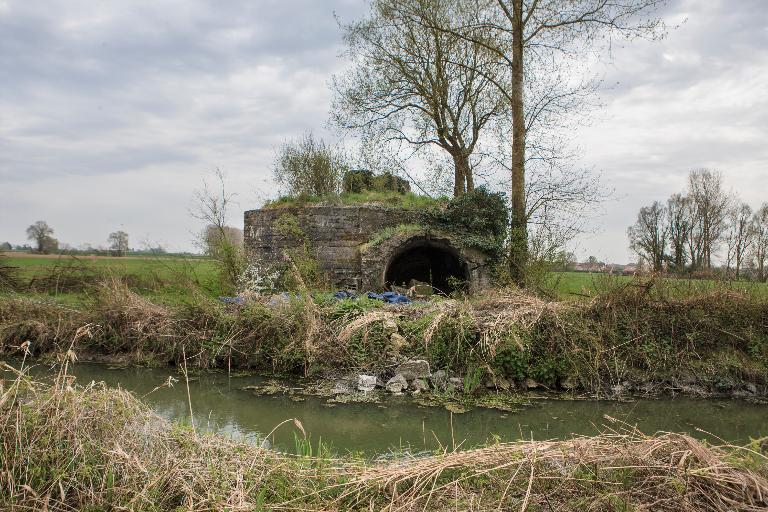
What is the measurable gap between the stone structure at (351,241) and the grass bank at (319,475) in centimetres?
1128

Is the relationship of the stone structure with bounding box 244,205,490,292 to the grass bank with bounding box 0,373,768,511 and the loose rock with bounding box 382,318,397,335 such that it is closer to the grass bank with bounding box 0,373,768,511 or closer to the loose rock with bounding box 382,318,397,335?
the loose rock with bounding box 382,318,397,335

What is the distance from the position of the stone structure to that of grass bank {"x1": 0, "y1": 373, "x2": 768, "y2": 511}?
11.3m

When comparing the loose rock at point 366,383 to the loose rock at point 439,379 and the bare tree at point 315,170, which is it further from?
the bare tree at point 315,170

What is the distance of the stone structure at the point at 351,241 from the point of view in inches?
589

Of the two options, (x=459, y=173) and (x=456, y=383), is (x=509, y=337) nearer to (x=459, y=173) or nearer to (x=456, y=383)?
(x=456, y=383)

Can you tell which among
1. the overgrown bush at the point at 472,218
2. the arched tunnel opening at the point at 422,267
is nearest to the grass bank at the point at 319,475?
the overgrown bush at the point at 472,218

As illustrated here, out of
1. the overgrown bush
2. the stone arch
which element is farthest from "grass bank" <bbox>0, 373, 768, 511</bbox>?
the overgrown bush

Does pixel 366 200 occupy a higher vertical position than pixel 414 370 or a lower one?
higher

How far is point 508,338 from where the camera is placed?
902cm

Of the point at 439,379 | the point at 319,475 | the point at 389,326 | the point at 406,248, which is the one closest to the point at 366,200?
the point at 406,248

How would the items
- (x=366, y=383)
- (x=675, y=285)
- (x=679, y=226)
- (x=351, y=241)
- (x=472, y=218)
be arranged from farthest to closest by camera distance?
(x=679, y=226) < (x=351, y=241) < (x=472, y=218) < (x=675, y=285) < (x=366, y=383)

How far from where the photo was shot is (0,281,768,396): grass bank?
9.06 meters

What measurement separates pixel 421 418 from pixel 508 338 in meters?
2.35

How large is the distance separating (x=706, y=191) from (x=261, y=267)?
958 inches
